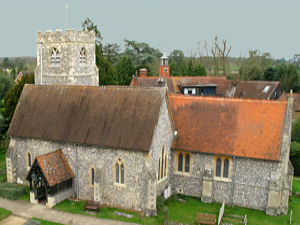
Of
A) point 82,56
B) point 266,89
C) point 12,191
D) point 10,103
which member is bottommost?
point 12,191

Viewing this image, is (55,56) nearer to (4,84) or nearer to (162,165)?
(162,165)

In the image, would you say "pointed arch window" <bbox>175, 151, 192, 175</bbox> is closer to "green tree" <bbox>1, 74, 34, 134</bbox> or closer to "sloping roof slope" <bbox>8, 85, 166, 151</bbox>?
"sloping roof slope" <bbox>8, 85, 166, 151</bbox>

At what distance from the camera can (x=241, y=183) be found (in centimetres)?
2120


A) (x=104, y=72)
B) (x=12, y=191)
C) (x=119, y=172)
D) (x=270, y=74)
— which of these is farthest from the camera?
(x=270, y=74)

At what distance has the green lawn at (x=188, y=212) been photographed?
19.5 m

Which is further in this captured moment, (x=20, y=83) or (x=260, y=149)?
(x=20, y=83)

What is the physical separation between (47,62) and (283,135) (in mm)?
19740

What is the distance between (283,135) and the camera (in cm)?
2052

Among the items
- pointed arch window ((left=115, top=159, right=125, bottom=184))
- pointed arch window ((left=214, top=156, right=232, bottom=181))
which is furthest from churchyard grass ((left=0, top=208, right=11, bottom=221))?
pointed arch window ((left=214, top=156, right=232, bottom=181))

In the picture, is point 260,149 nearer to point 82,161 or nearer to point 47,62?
point 82,161

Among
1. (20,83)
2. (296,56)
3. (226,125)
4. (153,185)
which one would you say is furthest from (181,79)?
(296,56)

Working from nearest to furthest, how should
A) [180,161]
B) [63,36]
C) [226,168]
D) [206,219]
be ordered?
[206,219]
[226,168]
[180,161]
[63,36]

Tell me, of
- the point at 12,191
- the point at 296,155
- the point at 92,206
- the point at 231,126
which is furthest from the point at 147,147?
the point at 296,155

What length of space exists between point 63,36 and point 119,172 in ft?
40.6
